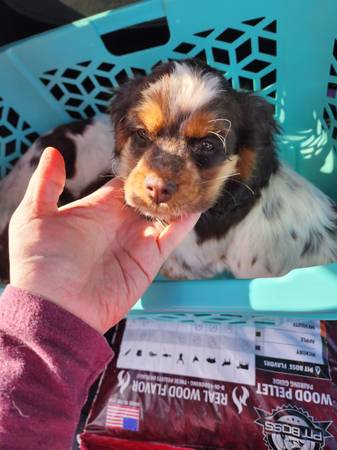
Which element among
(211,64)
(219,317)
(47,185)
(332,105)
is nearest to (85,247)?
(47,185)

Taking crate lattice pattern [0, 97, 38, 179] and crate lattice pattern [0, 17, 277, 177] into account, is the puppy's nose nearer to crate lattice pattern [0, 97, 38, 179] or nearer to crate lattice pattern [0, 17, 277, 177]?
crate lattice pattern [0, 17, 277, 177]

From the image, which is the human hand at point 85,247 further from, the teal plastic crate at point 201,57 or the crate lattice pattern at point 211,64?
the crate lattice pattern at point 211,64

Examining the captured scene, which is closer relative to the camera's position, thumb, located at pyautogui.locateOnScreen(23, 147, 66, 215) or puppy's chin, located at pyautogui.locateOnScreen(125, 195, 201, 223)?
thumb, located at pyautogui.locateOnScreen(23, 147, 66, 215)

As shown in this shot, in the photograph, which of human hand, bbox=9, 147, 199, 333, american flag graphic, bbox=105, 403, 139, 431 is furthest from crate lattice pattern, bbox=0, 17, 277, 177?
american flag graphic, bbox=105, 403, 139, 431

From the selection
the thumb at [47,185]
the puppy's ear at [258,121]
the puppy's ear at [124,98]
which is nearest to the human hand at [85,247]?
the thumb at [47,185]

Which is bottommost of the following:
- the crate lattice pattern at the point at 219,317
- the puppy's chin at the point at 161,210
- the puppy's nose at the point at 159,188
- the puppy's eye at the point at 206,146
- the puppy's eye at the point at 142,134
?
the crate lattice pattern at the point at 219,317

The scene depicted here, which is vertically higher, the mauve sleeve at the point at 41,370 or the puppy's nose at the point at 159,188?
the puppy's nose at the point at 159,188

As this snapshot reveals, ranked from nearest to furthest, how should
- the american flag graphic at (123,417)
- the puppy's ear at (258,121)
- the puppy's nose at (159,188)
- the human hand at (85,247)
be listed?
the human hand at (85,247)
the puppy's nose at (159,188)
the puppy's ear at (258,121)
the american flag graphic at (123,417)
